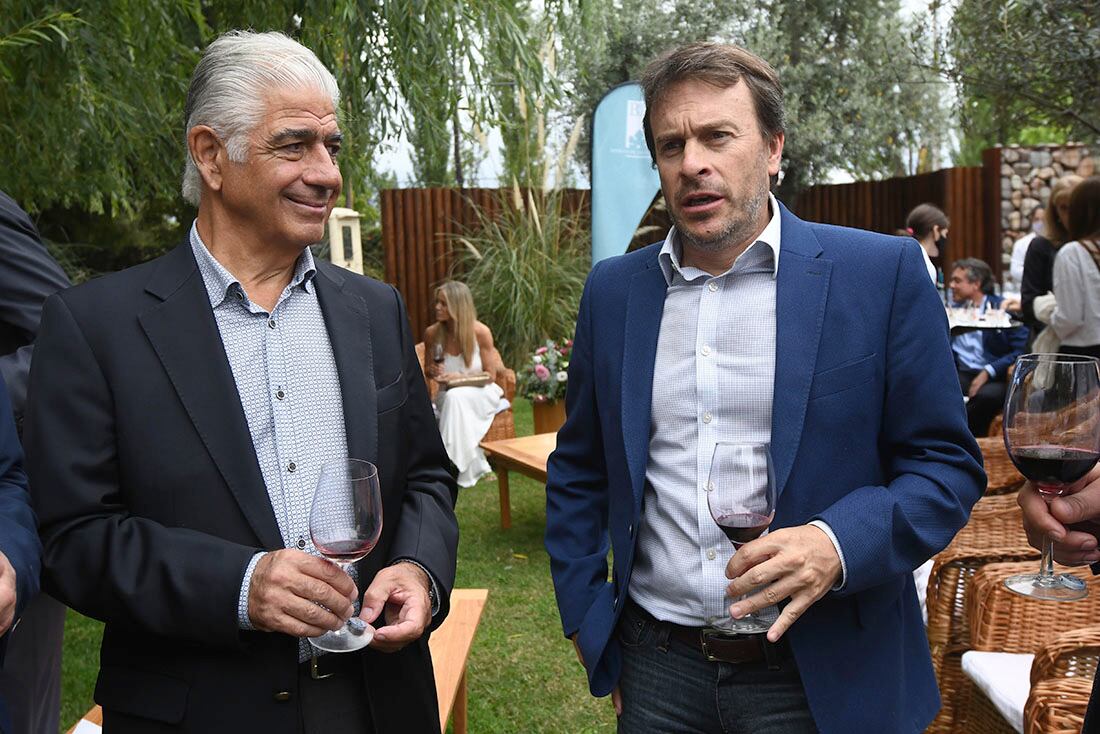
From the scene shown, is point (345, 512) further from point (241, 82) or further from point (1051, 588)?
point (1051, 588)

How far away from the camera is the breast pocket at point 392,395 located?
202cm

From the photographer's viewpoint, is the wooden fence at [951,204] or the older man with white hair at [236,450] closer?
the older man with white hair at [236,450]

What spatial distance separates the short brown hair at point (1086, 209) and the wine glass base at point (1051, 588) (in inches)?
163

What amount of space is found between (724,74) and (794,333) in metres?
0.52

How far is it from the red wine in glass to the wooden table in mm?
4624

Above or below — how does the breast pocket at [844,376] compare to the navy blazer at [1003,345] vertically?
above

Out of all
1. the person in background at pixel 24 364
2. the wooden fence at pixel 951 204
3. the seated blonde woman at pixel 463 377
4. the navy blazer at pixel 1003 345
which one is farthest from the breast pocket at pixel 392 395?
the wooden fence at pixel 951 204

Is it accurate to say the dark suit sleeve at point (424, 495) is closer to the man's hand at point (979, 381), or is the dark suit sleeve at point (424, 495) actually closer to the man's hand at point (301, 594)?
the man's hand at point (301, 594)

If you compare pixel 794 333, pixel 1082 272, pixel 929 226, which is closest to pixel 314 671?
pixel 794 333

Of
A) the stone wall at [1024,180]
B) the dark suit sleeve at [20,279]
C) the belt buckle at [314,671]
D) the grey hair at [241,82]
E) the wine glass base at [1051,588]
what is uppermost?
the stone wall at [1024,180]

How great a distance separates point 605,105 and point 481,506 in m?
3.10

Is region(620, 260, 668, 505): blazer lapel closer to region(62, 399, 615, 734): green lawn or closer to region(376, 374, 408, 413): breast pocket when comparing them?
region(376, 374, 408, 413): breast pocket

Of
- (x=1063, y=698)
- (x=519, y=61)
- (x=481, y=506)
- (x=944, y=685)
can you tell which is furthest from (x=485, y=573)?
(x=1063, y=698)

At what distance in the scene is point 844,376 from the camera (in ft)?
6.32
